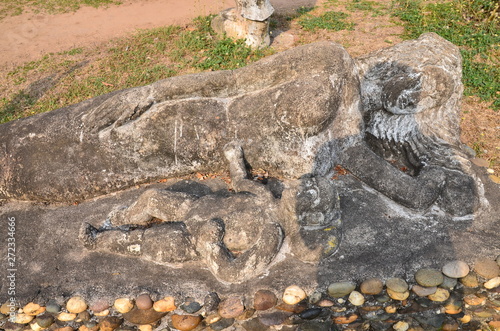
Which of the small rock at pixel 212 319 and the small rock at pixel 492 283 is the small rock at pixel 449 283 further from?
the small rock at pixel 212 319

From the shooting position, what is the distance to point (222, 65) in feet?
29.2

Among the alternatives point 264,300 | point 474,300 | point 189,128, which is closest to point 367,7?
point 189,128

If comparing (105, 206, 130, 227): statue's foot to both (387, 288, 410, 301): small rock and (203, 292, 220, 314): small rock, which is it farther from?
(387, 288, 410, 301): small rock

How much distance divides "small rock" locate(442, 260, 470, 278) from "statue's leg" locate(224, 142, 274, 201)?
5.29 feet

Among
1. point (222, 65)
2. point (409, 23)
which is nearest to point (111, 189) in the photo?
point (222, 65)

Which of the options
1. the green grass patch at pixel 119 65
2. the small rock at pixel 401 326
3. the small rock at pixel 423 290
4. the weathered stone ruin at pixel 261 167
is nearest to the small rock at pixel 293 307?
the weathered stone ruin at pixel 261 167

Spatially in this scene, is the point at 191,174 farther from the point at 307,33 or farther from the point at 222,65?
the point at 307,33

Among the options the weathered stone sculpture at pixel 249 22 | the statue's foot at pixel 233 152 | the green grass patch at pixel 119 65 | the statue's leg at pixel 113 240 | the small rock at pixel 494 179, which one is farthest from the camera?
the weathered stone sculpture at pixel 249 22

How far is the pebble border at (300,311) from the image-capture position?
Answer: 143 inches

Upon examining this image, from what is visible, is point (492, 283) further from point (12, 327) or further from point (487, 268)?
point (12, 327)

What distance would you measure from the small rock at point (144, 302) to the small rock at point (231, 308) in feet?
1.90

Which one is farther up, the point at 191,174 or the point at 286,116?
the point at 286,116

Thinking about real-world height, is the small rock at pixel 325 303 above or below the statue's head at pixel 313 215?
below

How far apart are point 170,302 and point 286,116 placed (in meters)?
1.93
